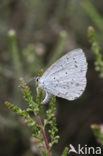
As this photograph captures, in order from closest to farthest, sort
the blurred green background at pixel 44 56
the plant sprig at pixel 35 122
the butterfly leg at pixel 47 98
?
the plant sprig at pixel 35 122 < the butterfly leg at pixel 47 98 < the blurred green background at pixel 44 56

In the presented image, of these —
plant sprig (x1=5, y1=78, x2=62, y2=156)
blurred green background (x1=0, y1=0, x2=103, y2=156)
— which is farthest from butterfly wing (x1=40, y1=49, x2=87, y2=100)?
blurred green background (x1=0, y1=0, x2=103, y2=156)

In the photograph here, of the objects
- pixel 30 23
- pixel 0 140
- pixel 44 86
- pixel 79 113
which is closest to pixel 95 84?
pixel 79 113

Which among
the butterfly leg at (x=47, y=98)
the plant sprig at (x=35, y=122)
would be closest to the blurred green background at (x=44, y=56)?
the butterfly leg at (x=47, y=98)

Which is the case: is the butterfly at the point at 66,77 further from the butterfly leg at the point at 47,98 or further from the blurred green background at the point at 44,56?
the blurred green background at the point at 44,56

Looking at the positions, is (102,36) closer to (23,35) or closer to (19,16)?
(23,35)

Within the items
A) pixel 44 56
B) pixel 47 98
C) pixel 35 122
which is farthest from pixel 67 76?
pixel 44 56
